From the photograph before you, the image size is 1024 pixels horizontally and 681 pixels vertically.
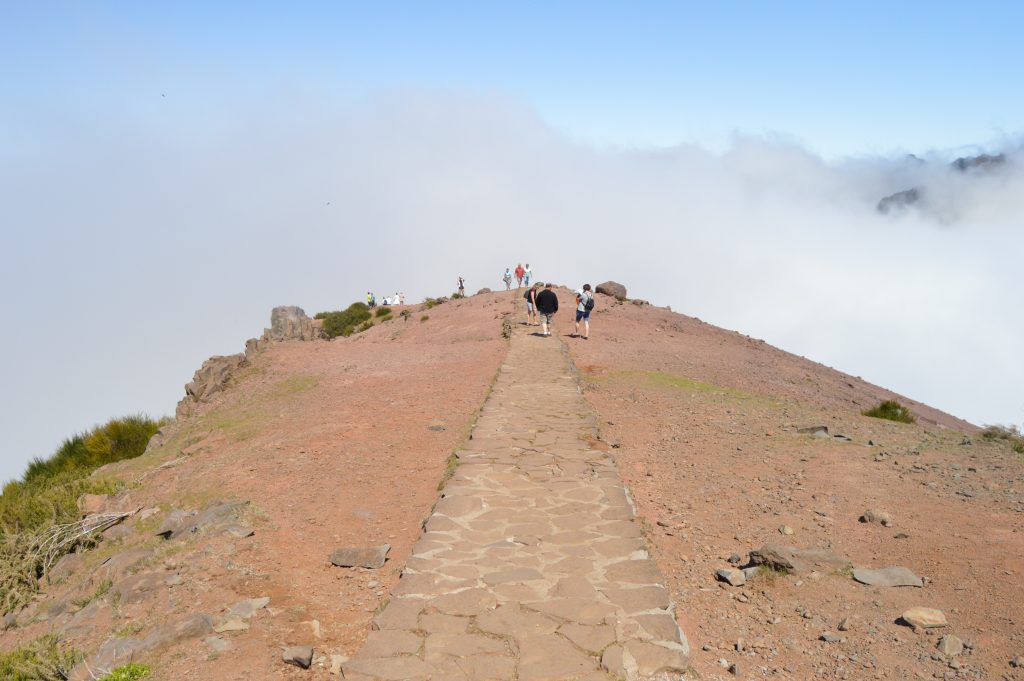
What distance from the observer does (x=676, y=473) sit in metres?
10.0

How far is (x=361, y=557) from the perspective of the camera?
7.21 meters

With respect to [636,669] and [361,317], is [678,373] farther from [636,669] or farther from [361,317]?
[361,317]

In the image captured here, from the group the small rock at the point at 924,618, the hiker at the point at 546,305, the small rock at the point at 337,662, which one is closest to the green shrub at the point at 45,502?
the small rock at the point at 337,662

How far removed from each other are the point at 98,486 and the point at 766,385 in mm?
15975

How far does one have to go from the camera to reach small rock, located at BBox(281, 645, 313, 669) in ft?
16.8

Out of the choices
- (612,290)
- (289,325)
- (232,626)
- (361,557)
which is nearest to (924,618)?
(361,557)

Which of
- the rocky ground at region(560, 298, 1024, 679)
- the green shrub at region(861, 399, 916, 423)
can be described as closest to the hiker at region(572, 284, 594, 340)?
the rocky ground at region(560, 298, 1024, 679)

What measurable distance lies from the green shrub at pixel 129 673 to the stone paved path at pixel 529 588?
5.47ft

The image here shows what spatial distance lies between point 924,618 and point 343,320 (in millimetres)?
39094

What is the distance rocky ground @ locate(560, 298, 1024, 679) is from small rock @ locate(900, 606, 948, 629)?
0.06 meters

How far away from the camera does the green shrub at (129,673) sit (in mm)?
5137

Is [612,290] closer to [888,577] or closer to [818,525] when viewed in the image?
[818,525]

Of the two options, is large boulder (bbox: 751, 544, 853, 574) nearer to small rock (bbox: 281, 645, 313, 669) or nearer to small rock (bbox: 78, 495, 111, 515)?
small rock (bbox: 281, 645, 313, 669)

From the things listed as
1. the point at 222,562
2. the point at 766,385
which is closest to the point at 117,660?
the point at 222,562
